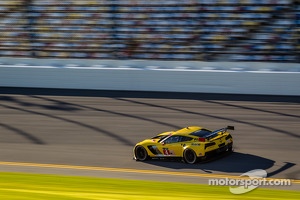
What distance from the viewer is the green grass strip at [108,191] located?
→ 4641 mm

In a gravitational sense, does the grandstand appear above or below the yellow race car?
above

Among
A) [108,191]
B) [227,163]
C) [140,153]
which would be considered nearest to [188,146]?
[227,163]

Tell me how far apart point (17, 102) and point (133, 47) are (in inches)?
176

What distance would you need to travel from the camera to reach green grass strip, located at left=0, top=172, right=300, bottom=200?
15.2 feet

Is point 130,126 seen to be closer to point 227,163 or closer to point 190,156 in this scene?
point 190,156

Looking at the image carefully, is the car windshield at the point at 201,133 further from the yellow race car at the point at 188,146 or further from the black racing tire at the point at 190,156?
the black racing tire at the point at 190,156

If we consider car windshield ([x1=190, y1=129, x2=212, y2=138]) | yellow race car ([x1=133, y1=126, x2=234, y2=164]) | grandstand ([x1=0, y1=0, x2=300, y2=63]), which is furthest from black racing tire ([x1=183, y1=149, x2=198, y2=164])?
grandstand ([x1=0, y1=0, x2=300, y2=63])

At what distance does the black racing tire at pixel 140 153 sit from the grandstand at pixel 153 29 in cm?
816

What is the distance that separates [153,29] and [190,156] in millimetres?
10036

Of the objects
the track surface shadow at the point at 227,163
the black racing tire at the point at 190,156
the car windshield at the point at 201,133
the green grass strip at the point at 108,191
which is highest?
the green grass strip at the point at 108,191

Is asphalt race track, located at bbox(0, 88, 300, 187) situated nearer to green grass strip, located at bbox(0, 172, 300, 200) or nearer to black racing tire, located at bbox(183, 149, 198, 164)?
black racing tire, located at bbox(183, 149, 198, 164)

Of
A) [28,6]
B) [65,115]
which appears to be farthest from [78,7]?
[65,115]

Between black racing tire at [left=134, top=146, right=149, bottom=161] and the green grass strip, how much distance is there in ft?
18.5

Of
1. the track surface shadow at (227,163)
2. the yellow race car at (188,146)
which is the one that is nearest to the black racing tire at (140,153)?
the yellow race car at (188,146)
